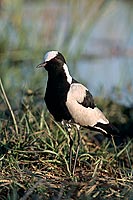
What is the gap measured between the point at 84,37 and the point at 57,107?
5200mm

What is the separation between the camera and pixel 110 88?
845 cm

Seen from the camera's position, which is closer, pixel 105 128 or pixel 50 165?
pixel 50 165

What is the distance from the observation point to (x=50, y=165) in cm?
470

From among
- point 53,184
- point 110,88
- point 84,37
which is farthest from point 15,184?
point 84,37

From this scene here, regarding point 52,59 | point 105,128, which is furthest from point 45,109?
point 52,59

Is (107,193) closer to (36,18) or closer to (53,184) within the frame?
(53,184)

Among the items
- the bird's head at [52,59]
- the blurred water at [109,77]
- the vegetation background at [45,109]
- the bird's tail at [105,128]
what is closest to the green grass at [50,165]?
the vegetation background at [45,109]

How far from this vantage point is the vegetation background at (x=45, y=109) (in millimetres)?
4354

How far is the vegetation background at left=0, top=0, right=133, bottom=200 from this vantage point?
171 inches

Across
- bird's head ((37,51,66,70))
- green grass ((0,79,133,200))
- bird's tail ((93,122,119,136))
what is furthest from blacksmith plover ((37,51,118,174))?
green grass ((0,79,133,200))

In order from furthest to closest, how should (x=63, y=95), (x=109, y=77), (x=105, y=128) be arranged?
(x=109, y=77), (x=105, y=128), (x=63, y=95)

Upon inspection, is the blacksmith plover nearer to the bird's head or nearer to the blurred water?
the bird's head

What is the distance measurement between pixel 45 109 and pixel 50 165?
1357 millimetres

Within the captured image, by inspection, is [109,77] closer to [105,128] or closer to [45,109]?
[45,109]
